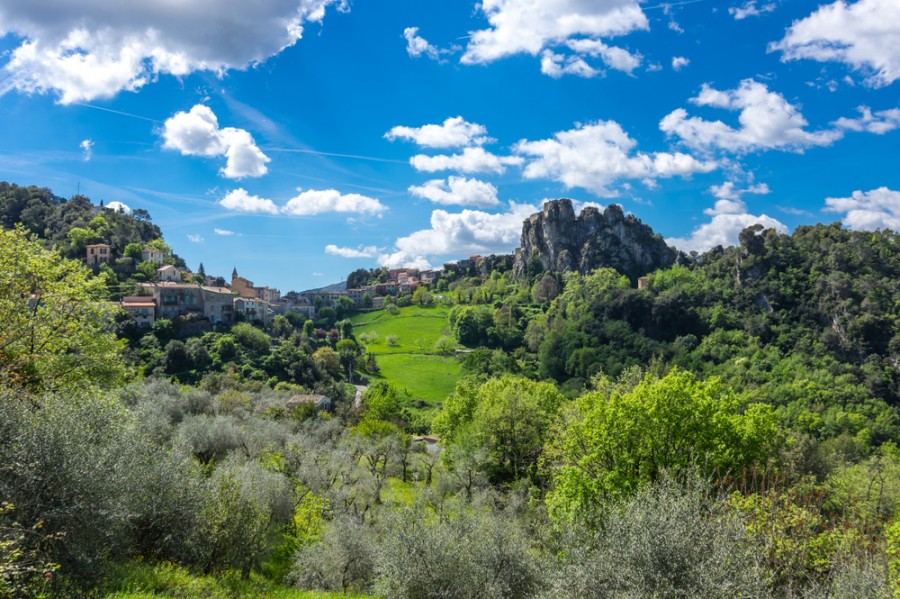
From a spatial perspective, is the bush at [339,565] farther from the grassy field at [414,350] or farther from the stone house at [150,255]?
the stone house at [150,255]

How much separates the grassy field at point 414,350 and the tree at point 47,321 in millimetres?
64879

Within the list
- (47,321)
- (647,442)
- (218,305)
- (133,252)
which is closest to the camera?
(47,321)

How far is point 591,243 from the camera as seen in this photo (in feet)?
483

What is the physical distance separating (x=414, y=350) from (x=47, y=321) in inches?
3871

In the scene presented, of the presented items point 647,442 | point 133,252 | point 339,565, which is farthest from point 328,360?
point 647,442

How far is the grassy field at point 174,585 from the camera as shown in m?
12.8

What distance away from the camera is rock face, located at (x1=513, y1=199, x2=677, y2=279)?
144 metres

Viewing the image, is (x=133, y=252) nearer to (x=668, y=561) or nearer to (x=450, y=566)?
(x=450, y=566)

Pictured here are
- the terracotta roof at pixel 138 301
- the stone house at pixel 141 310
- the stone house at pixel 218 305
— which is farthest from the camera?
the stone house at pixel 218 305

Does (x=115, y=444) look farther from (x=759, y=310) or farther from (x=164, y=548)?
(x=759, y=310)

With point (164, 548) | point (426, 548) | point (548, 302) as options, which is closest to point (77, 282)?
point (164, 548)

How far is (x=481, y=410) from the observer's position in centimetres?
4147

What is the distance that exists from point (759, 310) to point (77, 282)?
349ft

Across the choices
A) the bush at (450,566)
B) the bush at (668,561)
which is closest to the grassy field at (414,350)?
the bush at (450,566)
